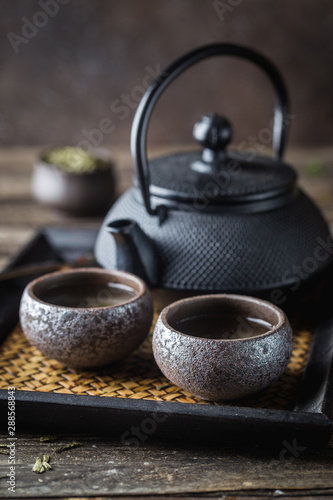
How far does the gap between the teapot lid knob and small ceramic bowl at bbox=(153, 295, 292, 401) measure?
0.37 metres

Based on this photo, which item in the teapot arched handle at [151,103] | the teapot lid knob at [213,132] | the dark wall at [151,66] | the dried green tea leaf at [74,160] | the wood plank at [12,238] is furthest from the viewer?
the dark wall at [151,66]

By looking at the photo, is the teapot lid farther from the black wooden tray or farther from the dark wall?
the dark wall

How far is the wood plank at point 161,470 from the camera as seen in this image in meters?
0.75

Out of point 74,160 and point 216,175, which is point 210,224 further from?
point 74,160

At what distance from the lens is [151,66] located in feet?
9.34

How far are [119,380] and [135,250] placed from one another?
0.24m

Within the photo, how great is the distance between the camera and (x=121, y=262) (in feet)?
3.63

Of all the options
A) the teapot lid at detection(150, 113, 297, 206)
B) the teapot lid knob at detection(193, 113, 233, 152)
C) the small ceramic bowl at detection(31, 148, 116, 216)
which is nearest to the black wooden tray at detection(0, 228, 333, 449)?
the teapot lid at detection(150, 113, 297, 206)

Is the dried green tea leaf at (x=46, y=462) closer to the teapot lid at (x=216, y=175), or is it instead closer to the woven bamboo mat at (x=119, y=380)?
the woven bamboo mat at (x=119, y=380)

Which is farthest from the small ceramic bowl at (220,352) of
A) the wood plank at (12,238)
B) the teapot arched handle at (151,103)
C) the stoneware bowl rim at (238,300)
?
the wood plank at (12,238)

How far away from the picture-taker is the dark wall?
2766mm

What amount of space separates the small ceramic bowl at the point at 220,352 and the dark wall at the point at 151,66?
2142 millimetres

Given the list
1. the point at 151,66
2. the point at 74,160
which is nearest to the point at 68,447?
the point at 74,160

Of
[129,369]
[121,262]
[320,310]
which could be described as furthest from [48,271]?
[320,310]
